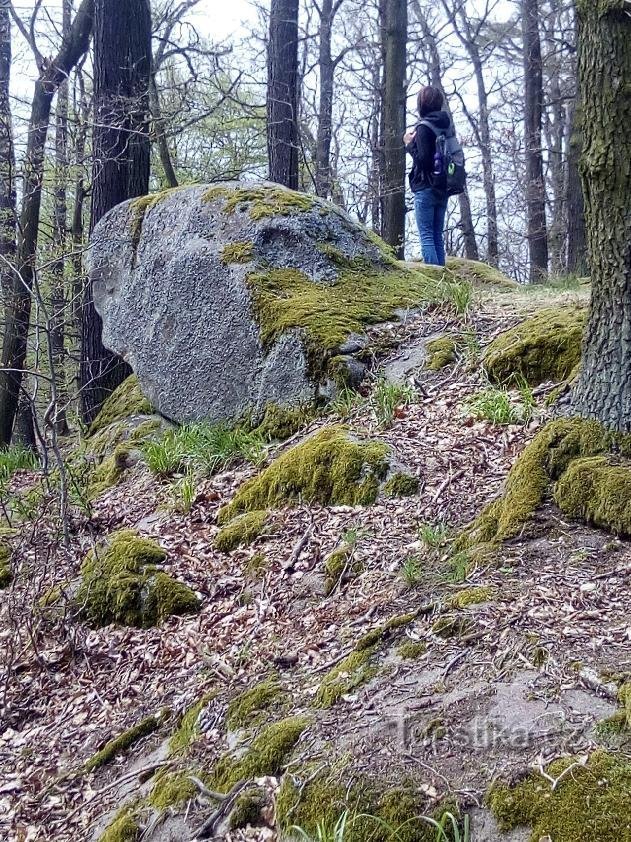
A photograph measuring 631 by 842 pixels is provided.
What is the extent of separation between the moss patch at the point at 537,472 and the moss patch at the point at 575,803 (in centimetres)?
149

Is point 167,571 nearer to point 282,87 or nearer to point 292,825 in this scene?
point 292,825

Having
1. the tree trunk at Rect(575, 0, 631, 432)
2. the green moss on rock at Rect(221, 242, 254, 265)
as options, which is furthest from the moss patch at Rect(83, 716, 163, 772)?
A: the green moss on rock at Rect(221, 242, 254, 265)

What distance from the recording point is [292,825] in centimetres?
206

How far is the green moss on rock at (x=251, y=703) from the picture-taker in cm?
275

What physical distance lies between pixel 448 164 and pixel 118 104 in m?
4.27

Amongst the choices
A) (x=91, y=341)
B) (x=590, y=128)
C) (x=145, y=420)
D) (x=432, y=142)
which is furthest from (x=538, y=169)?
(x=590, y=128)

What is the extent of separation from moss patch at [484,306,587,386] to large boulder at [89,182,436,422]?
116 centimetres

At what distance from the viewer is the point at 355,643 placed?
9.78 ft

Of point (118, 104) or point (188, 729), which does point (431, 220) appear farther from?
point (188, 729)

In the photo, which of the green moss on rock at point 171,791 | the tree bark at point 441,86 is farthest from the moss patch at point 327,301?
the tree bark at point 441,86

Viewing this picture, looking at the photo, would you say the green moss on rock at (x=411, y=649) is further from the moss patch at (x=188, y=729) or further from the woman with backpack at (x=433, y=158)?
the woman with backpack at (x=433, y=158)

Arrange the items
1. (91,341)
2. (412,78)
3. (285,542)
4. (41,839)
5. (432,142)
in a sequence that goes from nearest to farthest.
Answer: (41,839), (285,542), (432,142), (91,341), (412,78)

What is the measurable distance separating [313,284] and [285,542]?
3036mm

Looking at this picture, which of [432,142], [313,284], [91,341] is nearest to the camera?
[313,284]
